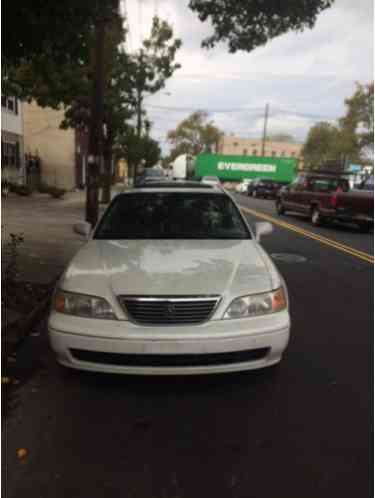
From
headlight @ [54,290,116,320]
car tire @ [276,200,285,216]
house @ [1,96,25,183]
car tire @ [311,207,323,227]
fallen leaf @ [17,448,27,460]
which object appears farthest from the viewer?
house @ [1,96,25,183]

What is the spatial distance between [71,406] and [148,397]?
0.56 metres

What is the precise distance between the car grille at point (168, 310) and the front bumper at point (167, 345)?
2.1 inches

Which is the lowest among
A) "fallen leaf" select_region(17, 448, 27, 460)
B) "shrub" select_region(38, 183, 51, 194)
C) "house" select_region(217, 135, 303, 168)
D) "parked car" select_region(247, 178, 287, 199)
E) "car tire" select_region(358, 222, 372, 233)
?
"fallen leaf" select_region(17, 448, 27, 460)

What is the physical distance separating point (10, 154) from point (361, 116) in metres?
38.1

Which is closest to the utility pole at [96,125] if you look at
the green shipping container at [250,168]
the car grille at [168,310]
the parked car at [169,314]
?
the parked car at [169,314]

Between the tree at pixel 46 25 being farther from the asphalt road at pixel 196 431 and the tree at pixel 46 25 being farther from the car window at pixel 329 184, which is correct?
the car window at pixel 329 184

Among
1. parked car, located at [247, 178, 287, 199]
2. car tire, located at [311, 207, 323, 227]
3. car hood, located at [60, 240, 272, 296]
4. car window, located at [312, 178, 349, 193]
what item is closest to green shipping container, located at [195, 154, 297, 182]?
A: parked car, located at [247, 178, 287, 199]

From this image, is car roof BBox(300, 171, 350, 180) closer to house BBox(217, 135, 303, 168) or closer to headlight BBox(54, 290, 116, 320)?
headlight BBox(54, 290, 116, 320)

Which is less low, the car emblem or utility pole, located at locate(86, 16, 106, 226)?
utility pole, located at locate(86, 16, 106, 226)

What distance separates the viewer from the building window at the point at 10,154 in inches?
880

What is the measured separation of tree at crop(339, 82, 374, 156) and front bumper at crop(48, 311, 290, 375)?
48775 millimetres

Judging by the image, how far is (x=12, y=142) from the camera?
77.1 ft

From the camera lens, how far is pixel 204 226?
177 inches

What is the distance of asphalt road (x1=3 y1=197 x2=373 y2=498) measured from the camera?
7.97 ft
